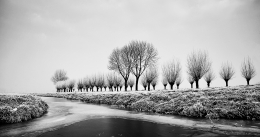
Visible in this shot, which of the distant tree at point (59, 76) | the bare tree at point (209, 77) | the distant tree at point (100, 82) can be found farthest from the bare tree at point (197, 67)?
the distant tree at point (59, 76)

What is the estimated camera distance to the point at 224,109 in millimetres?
9953

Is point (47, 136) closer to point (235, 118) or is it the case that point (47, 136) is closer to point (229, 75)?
point (235, 118)

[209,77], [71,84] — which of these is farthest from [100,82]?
[209,77]

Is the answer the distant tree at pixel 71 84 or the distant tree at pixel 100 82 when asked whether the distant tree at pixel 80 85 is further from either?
the distant tree at pixel 100 82

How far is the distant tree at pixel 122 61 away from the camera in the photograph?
3811 centimetres

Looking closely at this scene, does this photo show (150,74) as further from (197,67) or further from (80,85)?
(80,85)

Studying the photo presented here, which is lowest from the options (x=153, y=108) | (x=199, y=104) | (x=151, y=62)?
(x=153, y=108)

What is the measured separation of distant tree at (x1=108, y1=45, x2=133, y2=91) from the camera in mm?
38109

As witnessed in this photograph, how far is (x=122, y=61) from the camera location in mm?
39219

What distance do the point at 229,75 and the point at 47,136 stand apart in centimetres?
5436

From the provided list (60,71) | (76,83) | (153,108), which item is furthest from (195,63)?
(60,71)

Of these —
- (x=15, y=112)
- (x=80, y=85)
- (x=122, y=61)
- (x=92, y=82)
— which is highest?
(x=122, y=61)

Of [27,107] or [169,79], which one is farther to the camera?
[169,79]

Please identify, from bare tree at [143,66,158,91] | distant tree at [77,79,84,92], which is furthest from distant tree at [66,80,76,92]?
bare tree at [143,66,158,91]
